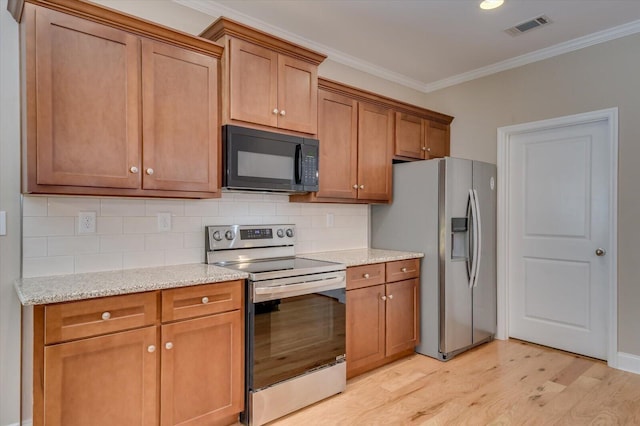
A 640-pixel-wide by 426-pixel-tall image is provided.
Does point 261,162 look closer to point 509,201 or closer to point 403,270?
point 403,270

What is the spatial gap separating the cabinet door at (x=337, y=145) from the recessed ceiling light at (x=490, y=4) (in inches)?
45.6

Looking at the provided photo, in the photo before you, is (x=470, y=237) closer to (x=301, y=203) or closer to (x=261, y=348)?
(x=301, y=203)

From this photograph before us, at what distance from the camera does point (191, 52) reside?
91.4 inches

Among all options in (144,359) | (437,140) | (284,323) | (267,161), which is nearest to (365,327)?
(284,323)

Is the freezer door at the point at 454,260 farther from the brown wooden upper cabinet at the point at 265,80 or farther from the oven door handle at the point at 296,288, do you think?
the brown wooden upper cabinet at the point at 265,80

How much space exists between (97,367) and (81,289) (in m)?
0.36

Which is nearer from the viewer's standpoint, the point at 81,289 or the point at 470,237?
the point at 81,289

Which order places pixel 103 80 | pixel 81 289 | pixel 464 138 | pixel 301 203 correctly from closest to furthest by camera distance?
pixel 81 289 < pixel 103 80 < pixel 301 203 < pixel 464 138

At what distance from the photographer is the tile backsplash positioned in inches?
82.9

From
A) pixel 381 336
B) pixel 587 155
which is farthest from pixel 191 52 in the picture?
pixel 587 155

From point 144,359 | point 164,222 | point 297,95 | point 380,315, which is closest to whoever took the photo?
point 144,359

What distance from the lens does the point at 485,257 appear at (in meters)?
3.64

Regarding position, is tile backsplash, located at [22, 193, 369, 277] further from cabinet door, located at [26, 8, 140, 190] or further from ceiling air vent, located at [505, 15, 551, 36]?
ceiling air vent, located at [505, 15, 551, 36]

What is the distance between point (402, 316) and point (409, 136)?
1712 mm
